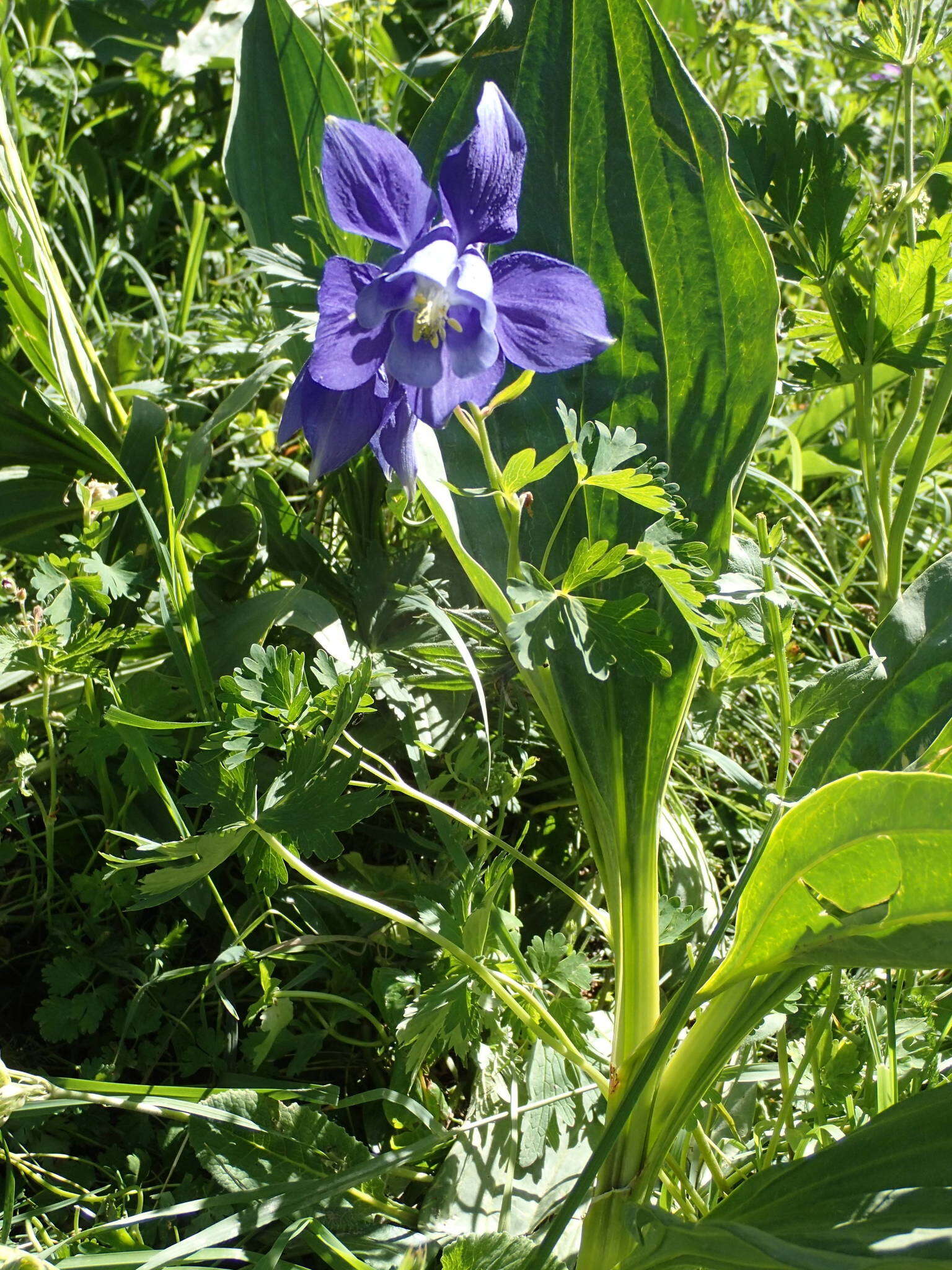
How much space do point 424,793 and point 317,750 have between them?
28 centimetres

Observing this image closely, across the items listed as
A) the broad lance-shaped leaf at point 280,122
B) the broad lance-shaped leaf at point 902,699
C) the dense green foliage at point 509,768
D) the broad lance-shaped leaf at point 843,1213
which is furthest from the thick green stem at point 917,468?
the broad lance-shaped leaf at point 280,122

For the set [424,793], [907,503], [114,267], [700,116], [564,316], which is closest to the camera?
[564,316]

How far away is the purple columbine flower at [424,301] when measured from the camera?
0.95 meters

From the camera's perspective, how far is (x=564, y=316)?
101 cm

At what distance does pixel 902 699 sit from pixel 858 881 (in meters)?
0.35

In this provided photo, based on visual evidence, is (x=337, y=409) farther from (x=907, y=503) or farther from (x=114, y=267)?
(x=114, y=267)

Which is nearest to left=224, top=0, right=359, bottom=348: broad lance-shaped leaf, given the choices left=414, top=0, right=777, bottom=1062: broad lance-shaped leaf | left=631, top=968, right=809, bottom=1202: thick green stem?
left=414, top=0, right=777, bottom=1062: broad lance-shaped leaf

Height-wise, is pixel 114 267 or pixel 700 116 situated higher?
pixel 700 116

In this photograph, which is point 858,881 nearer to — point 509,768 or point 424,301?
point 509,768

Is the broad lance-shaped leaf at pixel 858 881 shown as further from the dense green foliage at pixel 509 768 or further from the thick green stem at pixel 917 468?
the thick green stem at pixel 917 468

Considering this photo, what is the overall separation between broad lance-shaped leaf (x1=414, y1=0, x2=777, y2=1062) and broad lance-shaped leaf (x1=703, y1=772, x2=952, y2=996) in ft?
0.68

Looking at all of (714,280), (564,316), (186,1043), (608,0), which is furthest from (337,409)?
(186,1043)

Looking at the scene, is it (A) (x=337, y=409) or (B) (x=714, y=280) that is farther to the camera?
(B) (x=714, y=280)

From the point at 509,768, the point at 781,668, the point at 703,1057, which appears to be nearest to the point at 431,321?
the point at 781,668
